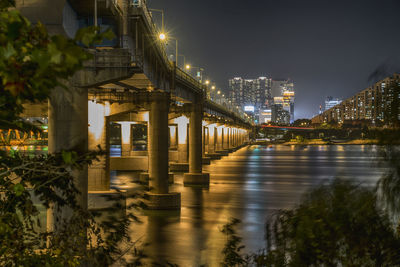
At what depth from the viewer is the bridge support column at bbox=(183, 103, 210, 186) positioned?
55844 millimetres

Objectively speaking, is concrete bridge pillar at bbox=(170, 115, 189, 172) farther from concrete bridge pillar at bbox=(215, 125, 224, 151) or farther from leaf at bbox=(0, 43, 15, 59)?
leaf at bbox=(0, 43, 15, 59)

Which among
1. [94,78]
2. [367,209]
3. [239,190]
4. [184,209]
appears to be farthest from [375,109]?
[239,190]

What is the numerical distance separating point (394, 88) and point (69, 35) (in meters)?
14.9

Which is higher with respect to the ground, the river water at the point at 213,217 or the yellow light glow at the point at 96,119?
the yellow light glow at the point at 96,119

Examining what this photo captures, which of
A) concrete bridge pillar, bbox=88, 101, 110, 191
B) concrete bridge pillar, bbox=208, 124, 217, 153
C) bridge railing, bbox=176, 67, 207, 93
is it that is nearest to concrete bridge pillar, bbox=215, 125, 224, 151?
concrete bridge pillar, bbox=208, 124, 217, 153

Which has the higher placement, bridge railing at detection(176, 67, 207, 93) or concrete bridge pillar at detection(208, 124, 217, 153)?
bridge railing at detection(176, 67, 207, 93)

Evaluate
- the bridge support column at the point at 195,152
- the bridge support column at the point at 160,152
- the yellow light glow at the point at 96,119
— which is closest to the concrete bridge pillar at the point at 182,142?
the bridge support column at the point at 195,152

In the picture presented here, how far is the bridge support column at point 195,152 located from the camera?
2199 inches

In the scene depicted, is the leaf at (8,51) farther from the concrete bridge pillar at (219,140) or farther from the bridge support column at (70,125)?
the concrete bridge pillar at (219,140)

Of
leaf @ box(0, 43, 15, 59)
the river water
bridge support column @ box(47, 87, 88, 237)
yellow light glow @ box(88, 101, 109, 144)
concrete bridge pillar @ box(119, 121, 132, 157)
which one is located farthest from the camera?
concrete bridge pillar @ box(119, 121, 132, 157)

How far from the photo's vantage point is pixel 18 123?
4691 millimetres

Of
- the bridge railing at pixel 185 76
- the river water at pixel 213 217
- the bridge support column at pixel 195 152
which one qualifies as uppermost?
the bridge railing at pixel 185 76

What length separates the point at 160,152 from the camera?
3709cm

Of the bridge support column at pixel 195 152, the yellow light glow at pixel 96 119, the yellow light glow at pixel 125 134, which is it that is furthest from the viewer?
the yellow light glow at pixel 125 134
